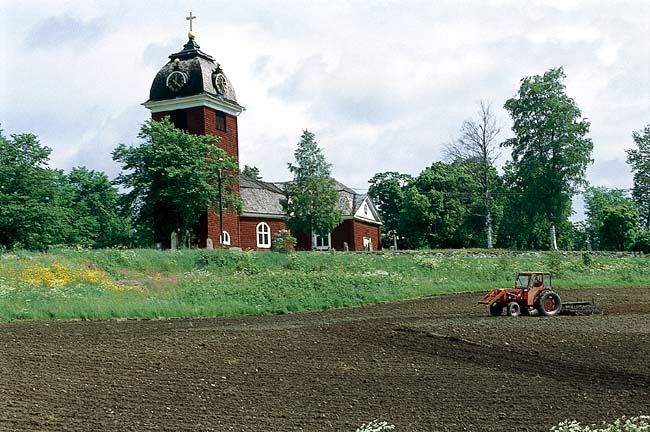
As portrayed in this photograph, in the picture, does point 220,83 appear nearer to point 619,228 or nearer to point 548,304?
point 619,228

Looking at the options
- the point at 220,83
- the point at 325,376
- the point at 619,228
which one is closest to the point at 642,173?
the point at 619,228

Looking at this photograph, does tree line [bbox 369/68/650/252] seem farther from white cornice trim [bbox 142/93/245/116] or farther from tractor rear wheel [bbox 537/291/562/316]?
tractor rear wheel [bbox 537/291/562/316]

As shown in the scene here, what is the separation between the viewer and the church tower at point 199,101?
56.3 meters

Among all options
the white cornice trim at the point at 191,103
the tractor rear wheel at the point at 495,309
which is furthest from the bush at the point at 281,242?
the tractor rear wheel at the point at 495,309

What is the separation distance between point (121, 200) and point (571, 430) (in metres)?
46.4

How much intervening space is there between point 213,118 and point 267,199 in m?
9.68

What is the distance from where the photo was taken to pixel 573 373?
1408 centimetres

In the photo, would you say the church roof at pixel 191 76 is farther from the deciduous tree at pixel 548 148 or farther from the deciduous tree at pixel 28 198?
the deciduous tree at pixel 548 148

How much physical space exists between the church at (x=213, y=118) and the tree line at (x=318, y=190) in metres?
1.91

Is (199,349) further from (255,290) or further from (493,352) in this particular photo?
(255,290)

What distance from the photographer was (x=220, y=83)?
5828cm

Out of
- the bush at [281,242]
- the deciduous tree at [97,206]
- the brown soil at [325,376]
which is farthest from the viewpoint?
the deciduous tree at [97,206]

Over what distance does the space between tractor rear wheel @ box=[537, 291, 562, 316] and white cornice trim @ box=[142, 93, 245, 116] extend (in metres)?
36.0

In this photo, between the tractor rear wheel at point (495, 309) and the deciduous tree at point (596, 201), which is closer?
the tractor rear wheel at point (495, 309)
